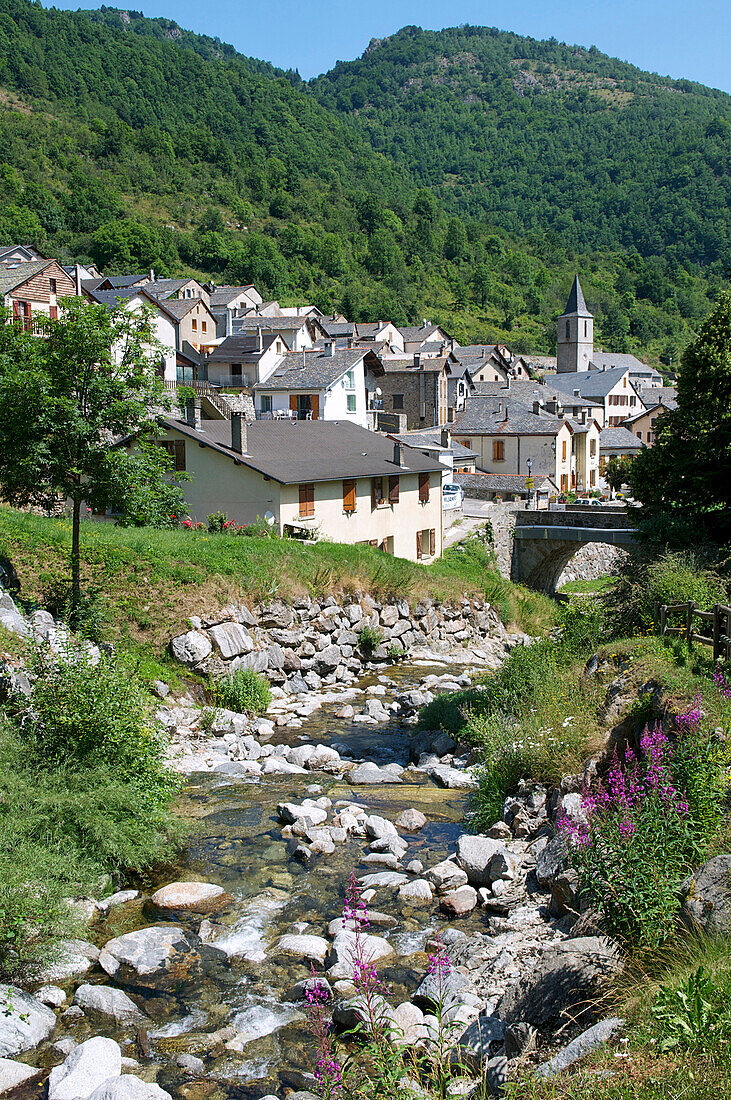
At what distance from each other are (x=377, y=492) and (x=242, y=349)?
32722 mm

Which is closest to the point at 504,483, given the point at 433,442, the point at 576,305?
the point at 433,442

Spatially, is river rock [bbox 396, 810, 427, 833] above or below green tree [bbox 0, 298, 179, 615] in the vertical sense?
below

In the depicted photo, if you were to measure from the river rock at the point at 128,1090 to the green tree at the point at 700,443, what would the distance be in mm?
17402

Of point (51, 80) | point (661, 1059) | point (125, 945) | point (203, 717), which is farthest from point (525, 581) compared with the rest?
point (51, 80)

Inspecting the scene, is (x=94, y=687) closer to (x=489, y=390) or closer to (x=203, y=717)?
(x=203, y=717)

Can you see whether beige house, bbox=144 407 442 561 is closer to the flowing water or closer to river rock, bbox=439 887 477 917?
the flowing water

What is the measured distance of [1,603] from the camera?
15438 millimetres

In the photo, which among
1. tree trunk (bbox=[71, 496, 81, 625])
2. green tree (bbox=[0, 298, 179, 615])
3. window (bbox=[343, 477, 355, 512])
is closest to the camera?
green tree (bbox=[0, 298, 179, 615])

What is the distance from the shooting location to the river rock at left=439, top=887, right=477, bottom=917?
10.0 meters

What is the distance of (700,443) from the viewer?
68.5 feet

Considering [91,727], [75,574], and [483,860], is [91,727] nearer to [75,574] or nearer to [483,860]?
[483,860]

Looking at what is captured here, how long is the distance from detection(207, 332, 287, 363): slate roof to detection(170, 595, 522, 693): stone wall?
34930 millimetres

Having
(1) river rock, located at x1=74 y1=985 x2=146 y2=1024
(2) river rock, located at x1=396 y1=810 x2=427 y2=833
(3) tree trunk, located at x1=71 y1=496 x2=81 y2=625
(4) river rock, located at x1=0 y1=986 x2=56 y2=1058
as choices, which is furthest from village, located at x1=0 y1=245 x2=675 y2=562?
(4) river rock, located at x1=0 y1=986 x2=56 y2=1058

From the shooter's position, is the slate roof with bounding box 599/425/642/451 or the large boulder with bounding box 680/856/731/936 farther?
the slate roof with bounding box 599/425/642/451
